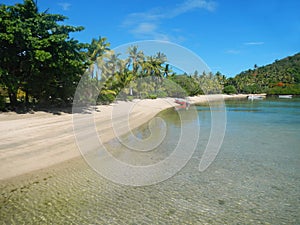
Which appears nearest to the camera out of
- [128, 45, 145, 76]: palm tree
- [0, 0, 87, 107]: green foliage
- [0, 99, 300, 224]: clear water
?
[0, 99, 300, 224]: clear water

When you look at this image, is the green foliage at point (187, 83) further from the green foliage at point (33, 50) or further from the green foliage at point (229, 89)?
the green foliage at point (229, 89)

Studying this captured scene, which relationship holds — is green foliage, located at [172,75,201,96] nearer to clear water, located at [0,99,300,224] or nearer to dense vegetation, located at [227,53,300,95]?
clear water, located at [0,99,300,224]

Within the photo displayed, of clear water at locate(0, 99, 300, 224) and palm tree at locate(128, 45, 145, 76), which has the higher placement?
palm tree at locate(128, 45, 145, 76)

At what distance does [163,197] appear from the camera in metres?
6.46

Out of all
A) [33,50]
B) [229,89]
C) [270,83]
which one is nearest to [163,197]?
[33,50]

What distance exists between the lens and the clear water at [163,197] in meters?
5.38

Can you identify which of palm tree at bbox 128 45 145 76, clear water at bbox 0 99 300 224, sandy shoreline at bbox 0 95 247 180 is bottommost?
clear water at bbox 0 99 300 224

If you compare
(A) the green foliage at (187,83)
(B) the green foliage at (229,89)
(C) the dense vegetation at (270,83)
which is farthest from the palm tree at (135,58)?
(C) the dense vegetation at (270,83)

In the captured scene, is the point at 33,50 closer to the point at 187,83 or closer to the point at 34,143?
the point at 34,143

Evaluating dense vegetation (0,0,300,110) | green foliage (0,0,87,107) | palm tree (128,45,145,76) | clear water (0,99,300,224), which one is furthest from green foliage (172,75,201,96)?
clear water (0,99,300,224)

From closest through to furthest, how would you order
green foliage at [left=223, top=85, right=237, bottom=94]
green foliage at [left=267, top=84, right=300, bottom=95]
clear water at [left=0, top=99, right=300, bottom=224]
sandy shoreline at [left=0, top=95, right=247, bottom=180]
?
clear water at [left=0, top=99, right=300, bottom=224] → sandy shoreline at [left=0, top=95, right=247, bottom=180] → green foliage at [left=267, top=84, right=300, bottom=95] → green foliage at [left=223, top=85, right=237, bottom=94]

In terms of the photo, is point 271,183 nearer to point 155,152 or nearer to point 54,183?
point 155,152

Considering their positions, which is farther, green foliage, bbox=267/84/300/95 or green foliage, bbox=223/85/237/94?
green foliage, bbox=223/85/237/94

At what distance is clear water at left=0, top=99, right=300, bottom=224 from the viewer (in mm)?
5375
